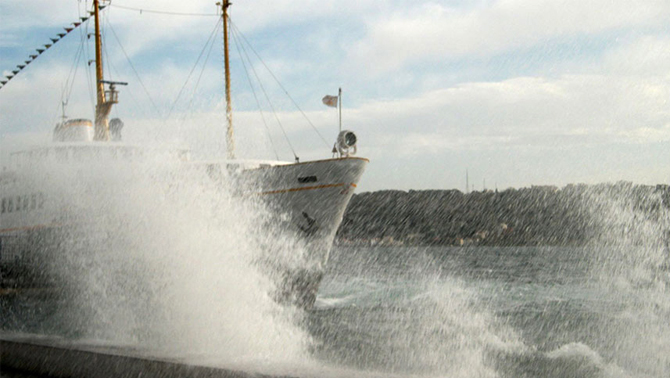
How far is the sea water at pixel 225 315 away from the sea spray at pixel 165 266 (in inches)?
1.4

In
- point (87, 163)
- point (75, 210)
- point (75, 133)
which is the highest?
point (75, 133)

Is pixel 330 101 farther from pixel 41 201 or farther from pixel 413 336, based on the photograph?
pixel 41 201

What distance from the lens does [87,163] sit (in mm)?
18281

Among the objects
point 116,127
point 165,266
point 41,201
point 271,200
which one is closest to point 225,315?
point 165,266

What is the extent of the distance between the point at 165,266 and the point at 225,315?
6.54ft

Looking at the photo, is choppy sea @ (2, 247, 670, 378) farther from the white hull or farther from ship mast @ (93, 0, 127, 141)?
ship mast @ (93, 0, 127, 141)

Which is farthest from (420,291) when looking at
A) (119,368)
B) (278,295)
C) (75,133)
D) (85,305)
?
(119,368)

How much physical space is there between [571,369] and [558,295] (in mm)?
21151

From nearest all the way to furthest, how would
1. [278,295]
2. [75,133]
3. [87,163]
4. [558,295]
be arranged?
[87,163] < [278,295] < [75,133] < [558,295]

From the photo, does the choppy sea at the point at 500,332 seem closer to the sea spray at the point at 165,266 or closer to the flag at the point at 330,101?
the sea spray at the point at 165,266

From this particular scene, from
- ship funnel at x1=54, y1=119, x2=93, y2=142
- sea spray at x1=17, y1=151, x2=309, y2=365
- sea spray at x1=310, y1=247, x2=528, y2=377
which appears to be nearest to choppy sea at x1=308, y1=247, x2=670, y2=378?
Result: sea spray at x1=310, y1=247, x2=528, y2=377

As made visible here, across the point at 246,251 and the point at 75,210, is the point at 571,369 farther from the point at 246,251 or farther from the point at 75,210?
the point at 75,210

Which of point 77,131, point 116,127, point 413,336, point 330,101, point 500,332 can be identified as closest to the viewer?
point 413,336

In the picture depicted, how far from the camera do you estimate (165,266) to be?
11086 mm
